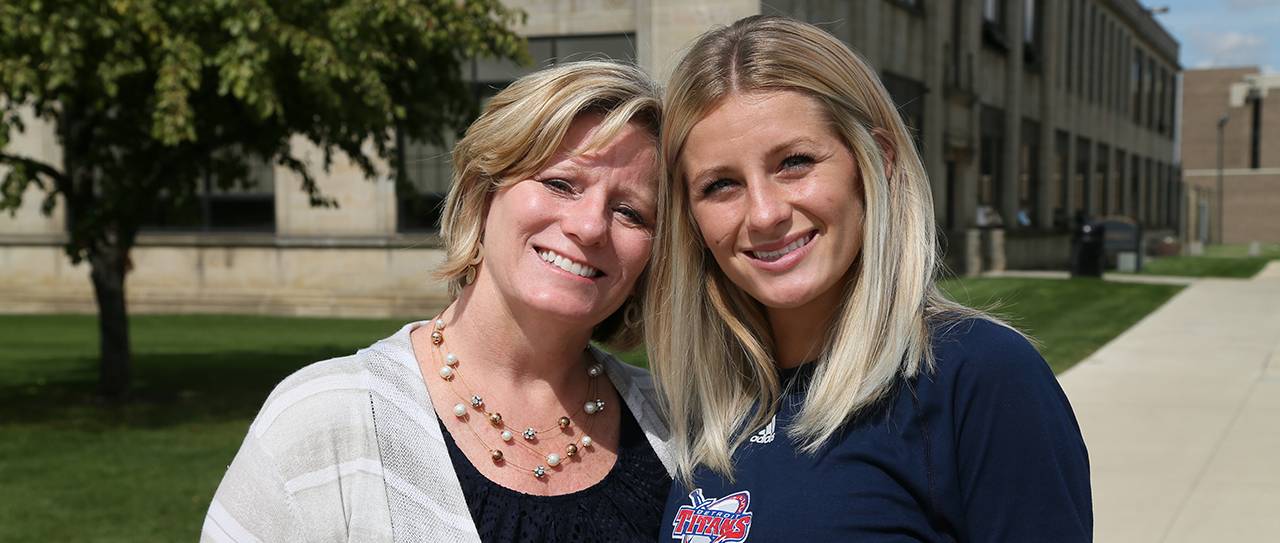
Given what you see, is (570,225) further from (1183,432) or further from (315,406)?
(1183,432)

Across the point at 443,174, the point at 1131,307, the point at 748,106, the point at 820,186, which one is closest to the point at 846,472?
the point at 820,186

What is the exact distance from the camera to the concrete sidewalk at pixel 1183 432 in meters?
6.32

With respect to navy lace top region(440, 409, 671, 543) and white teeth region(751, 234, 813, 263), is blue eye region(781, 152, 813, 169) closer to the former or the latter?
white teeth region(751, 234, 813, 263)

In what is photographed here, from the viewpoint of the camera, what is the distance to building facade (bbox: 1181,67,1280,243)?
89.9 metres

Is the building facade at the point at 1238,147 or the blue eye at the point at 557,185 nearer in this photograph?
the blue eye at the point at 557,185

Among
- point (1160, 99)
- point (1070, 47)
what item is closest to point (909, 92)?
point (1070, 47)

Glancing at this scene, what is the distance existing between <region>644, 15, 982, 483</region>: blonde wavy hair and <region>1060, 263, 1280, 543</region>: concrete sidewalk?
4.22 metres

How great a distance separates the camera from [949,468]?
2.12 meters

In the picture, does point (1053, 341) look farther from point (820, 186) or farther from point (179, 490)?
point (820, 186)

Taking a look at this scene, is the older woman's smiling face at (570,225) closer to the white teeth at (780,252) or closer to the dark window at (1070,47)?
the white teeth at (780,252)

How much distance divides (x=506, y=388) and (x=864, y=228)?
89 centimetres

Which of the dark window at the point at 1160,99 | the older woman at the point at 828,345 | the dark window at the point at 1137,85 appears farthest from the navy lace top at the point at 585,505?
the dark window at the point at 1160,99

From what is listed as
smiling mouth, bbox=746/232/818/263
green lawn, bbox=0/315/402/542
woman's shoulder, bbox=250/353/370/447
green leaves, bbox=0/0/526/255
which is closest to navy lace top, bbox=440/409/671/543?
woman's shoulder, bbox=250/353/370/447

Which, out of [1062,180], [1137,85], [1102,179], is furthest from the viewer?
[1137,85]
